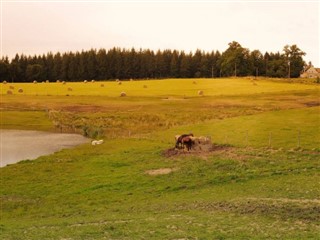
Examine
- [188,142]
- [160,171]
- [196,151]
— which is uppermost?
[188,142]

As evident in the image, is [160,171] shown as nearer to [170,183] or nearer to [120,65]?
[170,183]

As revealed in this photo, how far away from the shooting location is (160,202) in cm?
2572

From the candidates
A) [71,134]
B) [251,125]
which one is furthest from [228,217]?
[71,134]

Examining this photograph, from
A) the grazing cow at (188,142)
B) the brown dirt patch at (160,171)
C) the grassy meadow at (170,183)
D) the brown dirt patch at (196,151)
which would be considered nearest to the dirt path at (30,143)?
the grassy meadow at (170,183)

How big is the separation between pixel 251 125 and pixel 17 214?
29.1 meters

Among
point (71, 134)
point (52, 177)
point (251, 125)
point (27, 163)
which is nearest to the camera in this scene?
point (52, 177)

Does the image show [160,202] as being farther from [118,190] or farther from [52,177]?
[52,177]

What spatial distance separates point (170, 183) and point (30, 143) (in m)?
26.1

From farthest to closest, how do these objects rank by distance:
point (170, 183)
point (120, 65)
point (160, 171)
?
point (120, 65), point (160, 171), point (170, 183)

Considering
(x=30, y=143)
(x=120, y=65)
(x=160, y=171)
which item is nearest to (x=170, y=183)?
(x=160, y=171)

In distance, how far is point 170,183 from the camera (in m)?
30.0

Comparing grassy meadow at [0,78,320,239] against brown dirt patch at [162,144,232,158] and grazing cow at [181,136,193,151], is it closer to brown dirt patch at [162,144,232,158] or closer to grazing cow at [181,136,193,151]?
brown dirt patch at [162,144,232,158]

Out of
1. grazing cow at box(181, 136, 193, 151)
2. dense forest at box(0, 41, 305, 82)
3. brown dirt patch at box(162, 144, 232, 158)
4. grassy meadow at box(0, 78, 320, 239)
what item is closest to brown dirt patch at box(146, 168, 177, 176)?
grassy meadow at box(0, 78, 320, 239)

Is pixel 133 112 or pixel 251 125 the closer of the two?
pixel 251 125
